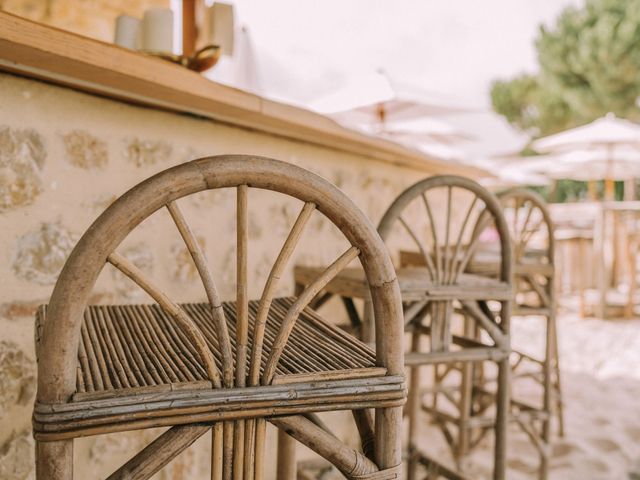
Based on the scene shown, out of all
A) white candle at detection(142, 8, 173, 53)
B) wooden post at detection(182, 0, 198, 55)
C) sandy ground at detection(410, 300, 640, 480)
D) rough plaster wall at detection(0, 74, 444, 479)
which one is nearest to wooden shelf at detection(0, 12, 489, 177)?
rough plaster wall at detection(0, 74, 444, 479)

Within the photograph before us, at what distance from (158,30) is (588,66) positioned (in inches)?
569

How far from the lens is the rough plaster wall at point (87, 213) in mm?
1137

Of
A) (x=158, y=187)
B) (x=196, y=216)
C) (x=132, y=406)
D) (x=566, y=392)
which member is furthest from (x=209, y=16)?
(x=566, y=392)

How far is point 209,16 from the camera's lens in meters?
2.22

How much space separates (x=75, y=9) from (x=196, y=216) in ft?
7.96

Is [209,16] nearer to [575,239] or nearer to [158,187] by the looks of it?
[158,187]

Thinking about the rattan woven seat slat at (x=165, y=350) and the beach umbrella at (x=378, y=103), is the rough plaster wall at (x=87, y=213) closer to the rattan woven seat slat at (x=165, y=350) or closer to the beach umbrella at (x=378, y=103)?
the rattan woven seat slat at (x=165, y=350)

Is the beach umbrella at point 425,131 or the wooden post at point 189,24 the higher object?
the beach umbrella at point 425,131

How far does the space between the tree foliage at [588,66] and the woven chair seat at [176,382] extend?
48.7 ft

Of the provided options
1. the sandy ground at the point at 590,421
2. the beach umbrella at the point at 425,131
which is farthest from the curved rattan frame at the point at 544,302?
the beach umbrella at the point at 425,131

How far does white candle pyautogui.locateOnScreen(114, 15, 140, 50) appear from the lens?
6.14ft

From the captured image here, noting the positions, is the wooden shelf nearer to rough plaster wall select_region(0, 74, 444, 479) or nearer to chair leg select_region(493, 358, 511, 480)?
rough plaster wall select_region(0, 74, 444, 479)

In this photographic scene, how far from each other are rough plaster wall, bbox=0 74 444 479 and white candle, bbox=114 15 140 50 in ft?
2.02

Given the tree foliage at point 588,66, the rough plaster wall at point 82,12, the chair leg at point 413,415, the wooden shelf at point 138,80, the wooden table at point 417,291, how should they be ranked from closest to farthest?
the wooden shelf at point 138,80 → the wooden table at point 417,291 → the chair leg at point 413,415 → the rough plaster wall at point 82,12 → the tree foliage at point 588,66
